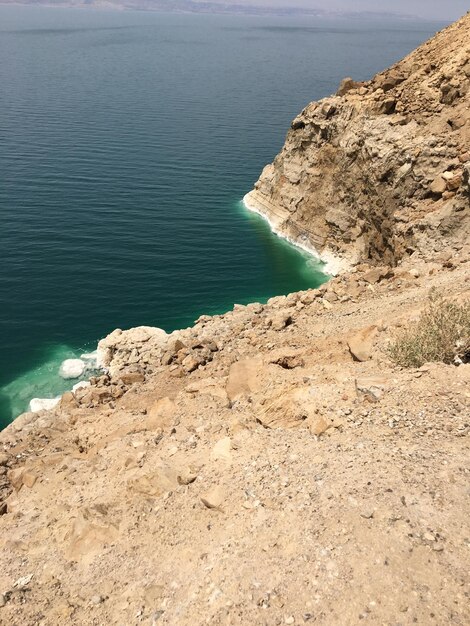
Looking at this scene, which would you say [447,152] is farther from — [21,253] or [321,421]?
[21,253]

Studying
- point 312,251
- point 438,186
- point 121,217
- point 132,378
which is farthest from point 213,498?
point 121,217

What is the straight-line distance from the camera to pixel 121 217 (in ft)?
170

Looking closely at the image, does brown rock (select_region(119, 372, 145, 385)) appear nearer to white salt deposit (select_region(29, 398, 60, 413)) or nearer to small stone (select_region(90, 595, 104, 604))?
white salt deposit (select_region(29, 398, 60, 413))

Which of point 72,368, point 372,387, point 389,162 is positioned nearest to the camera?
point 372,387

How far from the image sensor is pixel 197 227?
51094mm

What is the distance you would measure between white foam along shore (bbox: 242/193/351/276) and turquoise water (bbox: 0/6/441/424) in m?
0.91

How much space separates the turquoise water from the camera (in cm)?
3600

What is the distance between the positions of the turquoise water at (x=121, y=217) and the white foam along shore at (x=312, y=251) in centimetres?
91

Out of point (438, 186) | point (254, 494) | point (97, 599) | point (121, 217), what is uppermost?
point (438, 186)

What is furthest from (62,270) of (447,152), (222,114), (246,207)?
(222,114)

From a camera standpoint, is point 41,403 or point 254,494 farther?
point 41,403

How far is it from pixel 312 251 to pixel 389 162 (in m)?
12.7

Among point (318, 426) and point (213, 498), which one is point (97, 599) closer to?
point (213, 498)

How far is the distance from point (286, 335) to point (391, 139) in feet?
71.7
